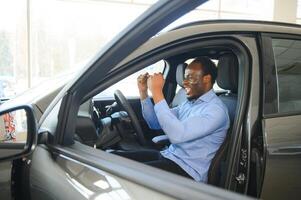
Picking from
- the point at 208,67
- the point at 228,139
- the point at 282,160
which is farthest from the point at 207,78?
the point at 282,160

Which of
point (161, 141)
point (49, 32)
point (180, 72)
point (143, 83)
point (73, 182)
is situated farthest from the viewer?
point (49, 32)

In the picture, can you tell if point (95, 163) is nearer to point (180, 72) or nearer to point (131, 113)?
point (131, 113)

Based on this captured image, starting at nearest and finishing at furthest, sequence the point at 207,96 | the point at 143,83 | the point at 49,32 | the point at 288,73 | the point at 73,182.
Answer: the point at 73,182 → the point at 288,73 → the point at 207,96 → the point at 143,83 → the point at 49,32

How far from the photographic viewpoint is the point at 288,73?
211 centimetres

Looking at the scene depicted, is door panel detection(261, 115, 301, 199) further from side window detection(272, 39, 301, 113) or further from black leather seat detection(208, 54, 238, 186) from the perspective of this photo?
black leather seat detection(208, 54, 238, 186)

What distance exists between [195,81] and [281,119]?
2.32 ft

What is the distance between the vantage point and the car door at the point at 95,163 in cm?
109

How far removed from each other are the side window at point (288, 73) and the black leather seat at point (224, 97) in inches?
10.4

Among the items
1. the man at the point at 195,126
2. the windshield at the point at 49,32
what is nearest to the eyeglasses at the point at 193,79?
the man at the point at 195,126

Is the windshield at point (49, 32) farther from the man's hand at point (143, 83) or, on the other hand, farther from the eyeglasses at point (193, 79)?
the eyeglasses at point (193, 79)

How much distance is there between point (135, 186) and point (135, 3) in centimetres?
730

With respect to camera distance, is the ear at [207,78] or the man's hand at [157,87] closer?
the man's hand at [157,87]

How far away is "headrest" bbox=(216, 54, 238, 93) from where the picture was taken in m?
2.26

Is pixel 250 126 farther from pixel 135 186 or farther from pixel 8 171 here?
pixel 8 171
